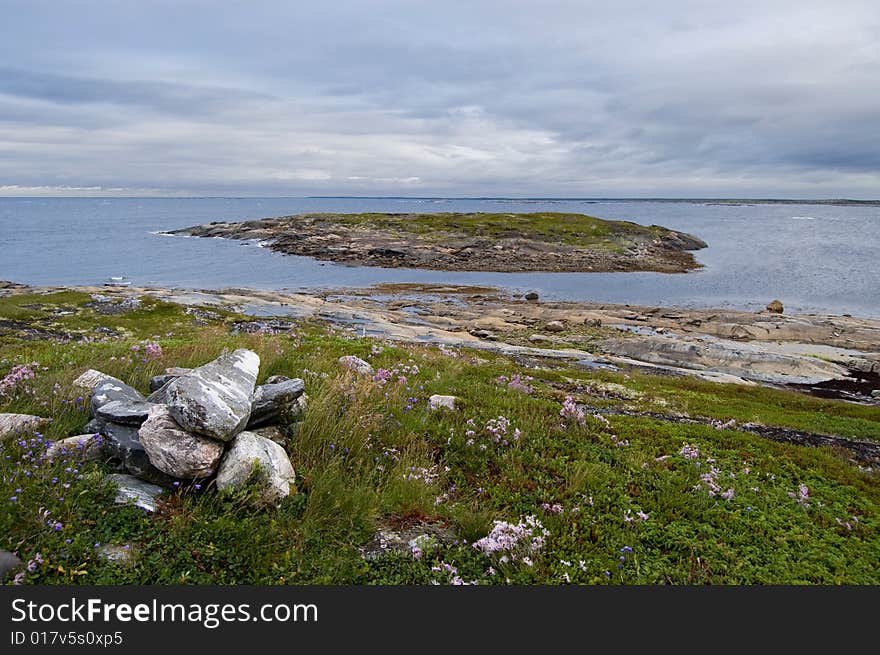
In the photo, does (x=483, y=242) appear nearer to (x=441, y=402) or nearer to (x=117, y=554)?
(x=441, y=402)

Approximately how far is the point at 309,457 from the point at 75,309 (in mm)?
39551

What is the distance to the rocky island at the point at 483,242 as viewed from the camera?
93.7m

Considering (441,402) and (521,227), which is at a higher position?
(521,227)

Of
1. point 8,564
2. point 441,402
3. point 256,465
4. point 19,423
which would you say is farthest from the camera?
point 441,402

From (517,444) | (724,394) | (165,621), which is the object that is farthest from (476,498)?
(724,394)

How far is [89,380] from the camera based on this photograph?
928 cm

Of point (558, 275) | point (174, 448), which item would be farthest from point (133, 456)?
point (558, 275)

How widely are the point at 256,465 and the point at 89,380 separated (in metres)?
4.44

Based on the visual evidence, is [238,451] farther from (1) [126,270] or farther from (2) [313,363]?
(1) [126,270]

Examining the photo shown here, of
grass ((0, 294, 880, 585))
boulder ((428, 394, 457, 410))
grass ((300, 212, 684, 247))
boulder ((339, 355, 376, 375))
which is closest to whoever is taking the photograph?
grass ((0, 294, 880, 585))

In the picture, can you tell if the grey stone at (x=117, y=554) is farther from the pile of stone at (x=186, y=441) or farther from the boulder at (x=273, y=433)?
the boulder at (x=273, y=433)

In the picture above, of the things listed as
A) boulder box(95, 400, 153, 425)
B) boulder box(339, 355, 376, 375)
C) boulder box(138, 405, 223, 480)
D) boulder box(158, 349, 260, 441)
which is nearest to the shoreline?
boulder box(339, 355, 376, 375)

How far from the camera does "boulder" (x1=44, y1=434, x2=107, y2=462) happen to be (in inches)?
274

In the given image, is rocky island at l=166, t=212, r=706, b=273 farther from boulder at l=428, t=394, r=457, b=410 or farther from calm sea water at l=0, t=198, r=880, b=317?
boulder at l=428, t=394, r=457, b=410
